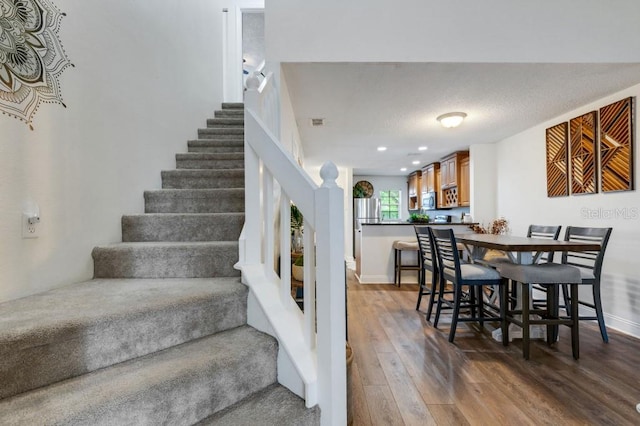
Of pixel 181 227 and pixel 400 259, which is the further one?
pixel 400 259

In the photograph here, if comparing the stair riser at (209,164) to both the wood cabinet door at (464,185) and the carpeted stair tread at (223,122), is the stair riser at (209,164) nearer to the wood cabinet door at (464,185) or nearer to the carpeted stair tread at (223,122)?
the carpeted stair tread at (223,122)

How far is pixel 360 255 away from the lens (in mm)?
5086

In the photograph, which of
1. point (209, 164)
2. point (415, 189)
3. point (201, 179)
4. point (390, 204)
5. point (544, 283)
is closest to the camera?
point (544, 283)

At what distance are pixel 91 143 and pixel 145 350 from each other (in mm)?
1221

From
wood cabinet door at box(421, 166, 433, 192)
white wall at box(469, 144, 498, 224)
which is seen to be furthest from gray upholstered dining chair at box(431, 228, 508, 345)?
wood cabinet door at box(421, 166, 433, 192)

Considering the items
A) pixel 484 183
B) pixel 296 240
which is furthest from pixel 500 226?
pixel 296 240

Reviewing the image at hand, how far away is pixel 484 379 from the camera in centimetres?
197

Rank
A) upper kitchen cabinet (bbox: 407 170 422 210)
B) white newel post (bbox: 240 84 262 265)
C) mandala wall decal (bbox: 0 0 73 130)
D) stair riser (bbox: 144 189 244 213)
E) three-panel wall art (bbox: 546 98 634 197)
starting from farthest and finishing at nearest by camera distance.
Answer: upper kitchen cabinet (bbox: 407 170 422 210)
three-panel wall art (bbox: 546 98 634 197)
stair riser (bbox: 144 189 244 213)
white newel post (bbox: 240 84 262 265)
mandala wall decal (bbox: 0 0 73 130)

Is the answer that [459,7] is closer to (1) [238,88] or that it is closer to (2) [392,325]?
(2) [392,325]

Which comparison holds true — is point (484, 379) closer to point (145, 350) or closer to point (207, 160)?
point (145, 350)

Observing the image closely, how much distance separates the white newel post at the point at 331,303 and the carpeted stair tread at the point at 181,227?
3.27 ft

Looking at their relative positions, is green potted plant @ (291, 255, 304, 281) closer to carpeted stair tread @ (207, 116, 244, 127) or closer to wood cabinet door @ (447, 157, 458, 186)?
carpeted stair tread @ (207, 116, 244, 127)

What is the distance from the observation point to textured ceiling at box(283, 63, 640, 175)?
2467mm

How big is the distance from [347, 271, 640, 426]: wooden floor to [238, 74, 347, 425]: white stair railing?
392 millimetres
